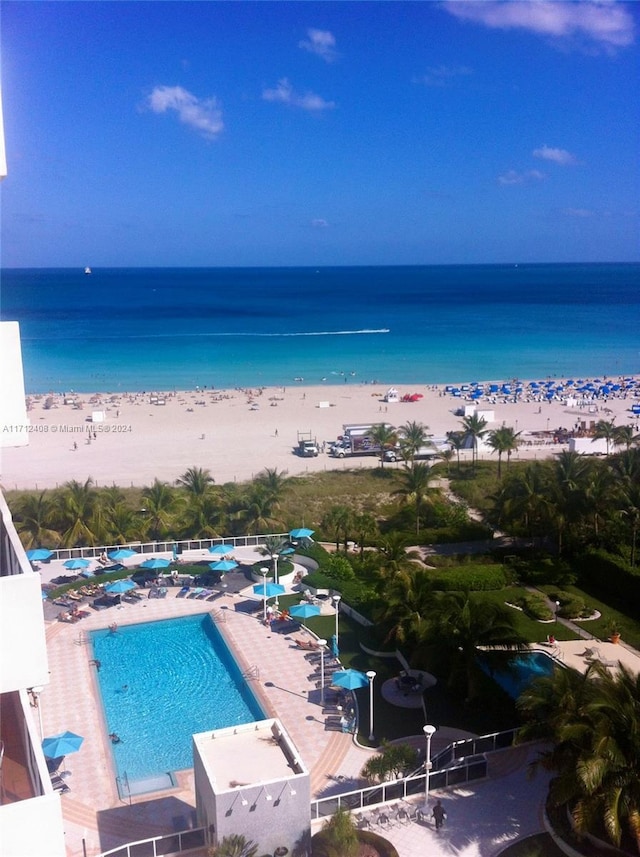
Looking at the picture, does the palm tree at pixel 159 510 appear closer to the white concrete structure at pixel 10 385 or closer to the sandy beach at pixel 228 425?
the sandy beach at pixel 228 425

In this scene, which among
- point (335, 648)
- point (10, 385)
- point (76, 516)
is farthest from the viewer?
point (76, 516)

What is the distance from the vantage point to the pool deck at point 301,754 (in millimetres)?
13133

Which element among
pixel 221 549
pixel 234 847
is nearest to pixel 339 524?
pixel 221 549

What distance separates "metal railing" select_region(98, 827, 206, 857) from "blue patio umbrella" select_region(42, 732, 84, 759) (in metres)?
2.50

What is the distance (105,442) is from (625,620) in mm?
31551

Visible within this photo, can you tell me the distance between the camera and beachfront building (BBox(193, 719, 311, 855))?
1212 cm

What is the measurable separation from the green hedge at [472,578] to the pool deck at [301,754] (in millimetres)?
4014

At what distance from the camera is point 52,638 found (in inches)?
818

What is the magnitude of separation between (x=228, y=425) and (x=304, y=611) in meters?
29.8

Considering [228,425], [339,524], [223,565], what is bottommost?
[223,565]

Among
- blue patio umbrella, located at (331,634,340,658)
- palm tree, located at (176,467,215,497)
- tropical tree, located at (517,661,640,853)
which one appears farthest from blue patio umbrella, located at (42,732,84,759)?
palm tree, located at (176,467,215,497)

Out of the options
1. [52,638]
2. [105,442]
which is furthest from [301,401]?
[52,638]

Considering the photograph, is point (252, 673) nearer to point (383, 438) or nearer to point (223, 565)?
point (223, 565)

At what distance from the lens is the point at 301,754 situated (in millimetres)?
15617
